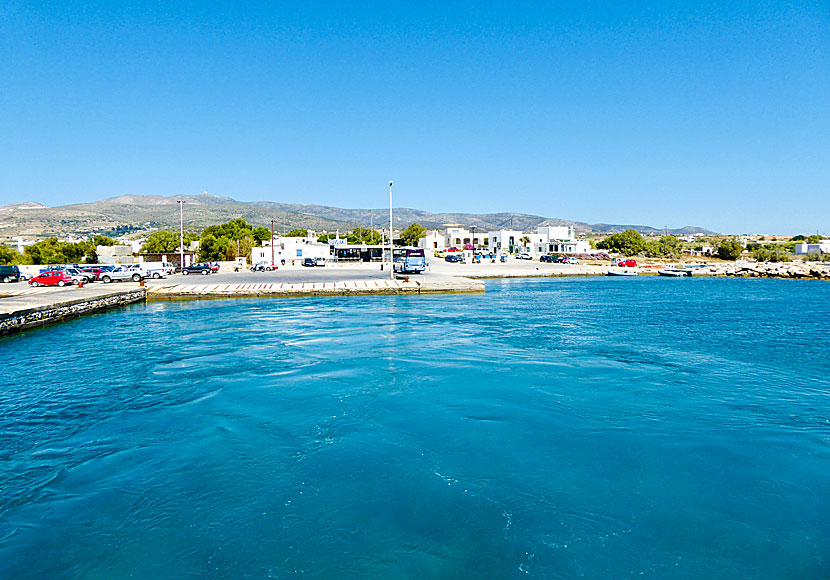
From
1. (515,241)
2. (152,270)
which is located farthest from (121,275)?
(515,241)

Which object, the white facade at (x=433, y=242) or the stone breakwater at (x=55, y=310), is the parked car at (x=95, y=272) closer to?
the stone breakwater at (x=55, y=310)

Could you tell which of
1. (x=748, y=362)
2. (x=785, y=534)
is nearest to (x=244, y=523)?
(x=785, y=534)

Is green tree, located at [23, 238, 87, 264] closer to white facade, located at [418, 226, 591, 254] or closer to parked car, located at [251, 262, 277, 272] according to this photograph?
parked car, located at [251, 262, 277, 272]

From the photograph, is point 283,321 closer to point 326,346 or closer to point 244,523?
point 326,346

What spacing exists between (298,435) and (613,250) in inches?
5302

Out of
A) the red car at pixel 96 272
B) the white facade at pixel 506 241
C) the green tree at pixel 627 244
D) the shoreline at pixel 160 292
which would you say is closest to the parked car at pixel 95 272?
the red car at pixel 96 272

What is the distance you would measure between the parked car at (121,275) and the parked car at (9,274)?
884cm

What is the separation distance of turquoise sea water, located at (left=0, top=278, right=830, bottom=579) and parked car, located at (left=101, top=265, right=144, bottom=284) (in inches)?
1093

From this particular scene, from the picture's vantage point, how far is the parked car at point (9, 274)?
51.3m

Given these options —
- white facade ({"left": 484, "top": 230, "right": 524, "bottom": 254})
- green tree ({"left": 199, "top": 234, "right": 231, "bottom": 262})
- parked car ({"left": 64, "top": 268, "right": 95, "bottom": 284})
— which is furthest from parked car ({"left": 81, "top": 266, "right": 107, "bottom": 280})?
white facade ({"left": 484, "top": 230, "right": 524, "bottom": 254})

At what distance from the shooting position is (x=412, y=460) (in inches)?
463

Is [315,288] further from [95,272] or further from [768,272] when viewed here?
[768,272]

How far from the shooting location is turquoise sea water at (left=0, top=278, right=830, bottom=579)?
838 centimetres

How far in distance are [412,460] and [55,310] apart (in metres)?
29.0
